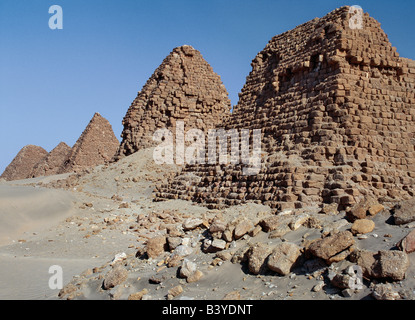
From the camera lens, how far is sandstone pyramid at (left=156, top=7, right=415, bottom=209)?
28.2 feet

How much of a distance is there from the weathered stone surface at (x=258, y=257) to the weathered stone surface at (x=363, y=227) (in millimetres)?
1155

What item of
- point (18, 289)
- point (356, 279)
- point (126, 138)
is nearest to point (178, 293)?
point (356, 279)

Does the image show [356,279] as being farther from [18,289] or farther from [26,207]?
[26,207]

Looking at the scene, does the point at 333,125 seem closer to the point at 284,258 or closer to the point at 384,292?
the point at 284,258

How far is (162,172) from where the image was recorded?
60.8ft

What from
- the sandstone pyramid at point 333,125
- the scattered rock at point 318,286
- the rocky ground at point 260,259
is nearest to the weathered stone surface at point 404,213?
the rocky ground at point 260,259

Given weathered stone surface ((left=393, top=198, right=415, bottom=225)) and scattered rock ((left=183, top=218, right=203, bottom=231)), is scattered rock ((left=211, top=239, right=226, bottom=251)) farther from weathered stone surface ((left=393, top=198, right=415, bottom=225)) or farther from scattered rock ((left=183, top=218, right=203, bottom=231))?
weathered stone surface ((left=393, top=198, right=415, bottom=225))

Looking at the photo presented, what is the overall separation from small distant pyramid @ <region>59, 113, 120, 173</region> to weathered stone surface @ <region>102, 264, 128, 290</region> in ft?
79.3

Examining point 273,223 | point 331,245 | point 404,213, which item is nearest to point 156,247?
point 273,223

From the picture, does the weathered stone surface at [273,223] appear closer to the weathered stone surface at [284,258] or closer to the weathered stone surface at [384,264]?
the weathered stone surface at [284,258]

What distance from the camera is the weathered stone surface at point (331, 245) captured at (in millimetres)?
4520

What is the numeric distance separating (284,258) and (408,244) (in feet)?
4.61
